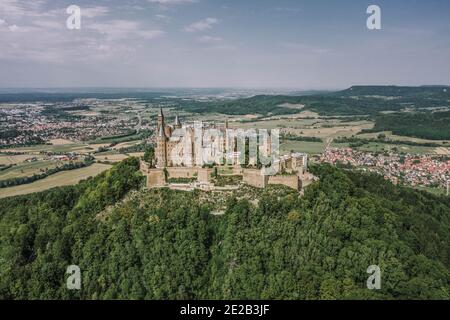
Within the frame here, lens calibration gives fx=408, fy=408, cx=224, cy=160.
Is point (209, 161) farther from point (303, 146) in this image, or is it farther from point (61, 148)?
point (61, 148)

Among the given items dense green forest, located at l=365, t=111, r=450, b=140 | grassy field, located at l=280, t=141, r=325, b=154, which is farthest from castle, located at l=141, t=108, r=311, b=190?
dense green forest, located at l=365, t=111, r=450, b=140

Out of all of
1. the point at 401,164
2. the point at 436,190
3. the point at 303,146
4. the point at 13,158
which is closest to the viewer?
the point at 436,190

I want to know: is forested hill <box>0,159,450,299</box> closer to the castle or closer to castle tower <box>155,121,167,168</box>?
the castle

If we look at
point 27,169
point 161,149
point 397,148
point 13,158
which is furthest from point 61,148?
point 397,148

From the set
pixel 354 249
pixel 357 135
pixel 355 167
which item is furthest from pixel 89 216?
pixel 357 135

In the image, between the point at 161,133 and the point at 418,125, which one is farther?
the point at 418,125

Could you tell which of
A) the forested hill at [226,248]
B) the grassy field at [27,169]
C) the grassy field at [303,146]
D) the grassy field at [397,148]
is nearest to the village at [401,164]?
the grassy field at [303,146]
